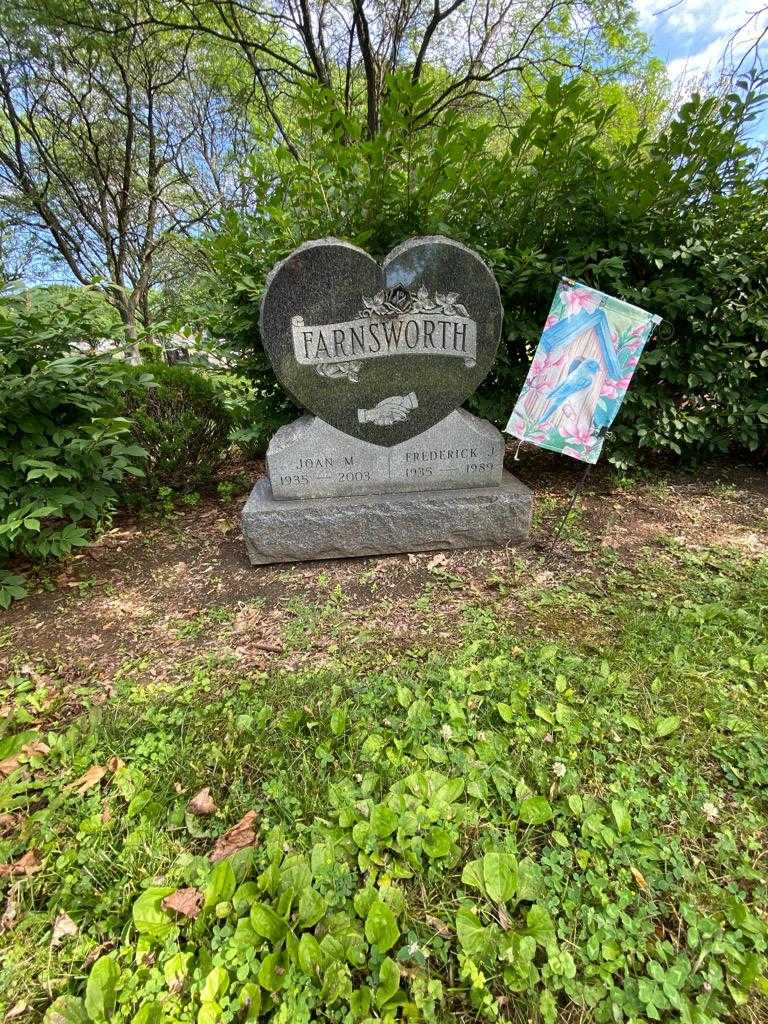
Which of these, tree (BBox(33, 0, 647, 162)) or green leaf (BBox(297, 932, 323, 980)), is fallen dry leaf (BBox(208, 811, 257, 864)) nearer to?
green leaf (BBox(297, 932, 323, 980))

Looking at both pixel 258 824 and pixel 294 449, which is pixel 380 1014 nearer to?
pixel 258 824

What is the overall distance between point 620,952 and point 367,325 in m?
2.83

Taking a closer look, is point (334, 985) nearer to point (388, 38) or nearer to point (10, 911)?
point (10, 911)

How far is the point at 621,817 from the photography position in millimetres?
1518

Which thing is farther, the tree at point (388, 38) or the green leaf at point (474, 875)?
the tree at point (388, 38)

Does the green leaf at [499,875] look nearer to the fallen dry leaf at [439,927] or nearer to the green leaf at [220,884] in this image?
the fallen dry leaf at [439,927]

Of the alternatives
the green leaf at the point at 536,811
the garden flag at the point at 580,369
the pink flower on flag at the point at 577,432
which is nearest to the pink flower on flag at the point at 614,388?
the garden flag at the point at 580,369

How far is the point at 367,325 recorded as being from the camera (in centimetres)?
283

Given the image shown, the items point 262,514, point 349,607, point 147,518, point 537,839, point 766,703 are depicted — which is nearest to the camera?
A: point 537,839

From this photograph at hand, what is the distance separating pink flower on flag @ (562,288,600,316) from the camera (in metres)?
2.76

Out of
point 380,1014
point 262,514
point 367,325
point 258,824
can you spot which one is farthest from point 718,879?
point 367,325

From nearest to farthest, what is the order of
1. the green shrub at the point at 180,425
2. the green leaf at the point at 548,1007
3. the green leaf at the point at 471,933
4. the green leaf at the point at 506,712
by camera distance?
the green leaf at the point at 548,1007
the green leaf at the point at 471,933
the green leaf at the point at 506,712
the green shrub at the point at 180,425

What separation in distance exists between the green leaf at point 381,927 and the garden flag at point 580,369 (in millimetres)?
2513

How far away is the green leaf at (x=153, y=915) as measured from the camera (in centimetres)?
130
